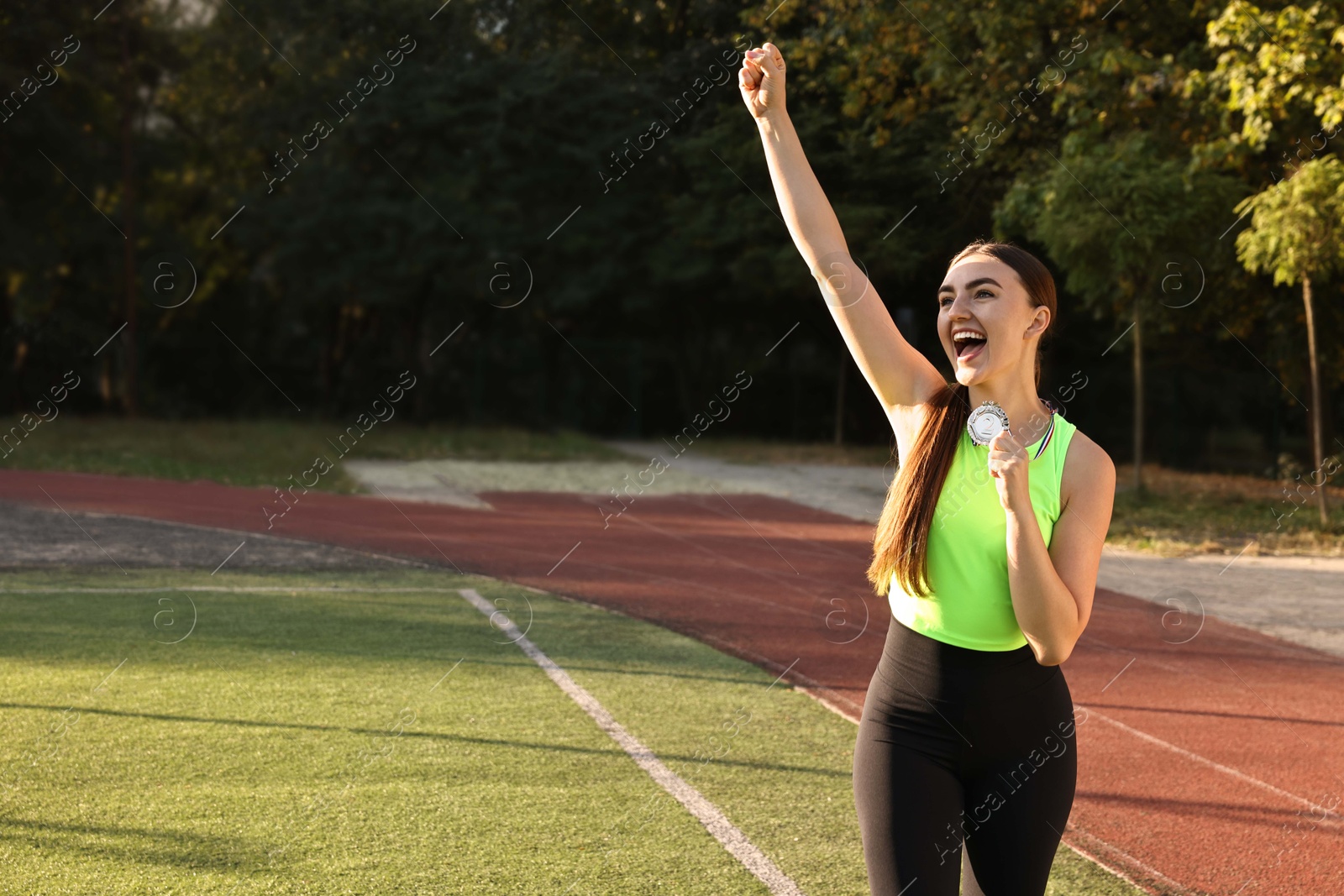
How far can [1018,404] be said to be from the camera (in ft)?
8.55

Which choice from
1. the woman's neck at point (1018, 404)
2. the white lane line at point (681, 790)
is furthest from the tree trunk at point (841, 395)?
the woman's neck at point (1018, 404)

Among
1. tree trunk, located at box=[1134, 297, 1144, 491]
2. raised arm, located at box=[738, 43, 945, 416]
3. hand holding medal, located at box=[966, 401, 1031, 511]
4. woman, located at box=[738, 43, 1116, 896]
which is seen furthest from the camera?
tree trunk, located at box=[1134, 297, 1144, 491]

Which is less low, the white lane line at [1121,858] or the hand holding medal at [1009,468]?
the hand holding medal at [1009,468]

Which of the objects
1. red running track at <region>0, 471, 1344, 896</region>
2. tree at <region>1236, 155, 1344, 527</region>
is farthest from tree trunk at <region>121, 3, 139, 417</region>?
tree at <region>1236, 155, 1344, 527</region>

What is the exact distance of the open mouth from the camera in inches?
98.6

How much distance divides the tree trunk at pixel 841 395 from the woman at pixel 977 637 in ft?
80.1

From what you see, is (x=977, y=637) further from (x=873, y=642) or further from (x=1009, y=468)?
(x=873, y=642)

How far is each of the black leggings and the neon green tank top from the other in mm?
45

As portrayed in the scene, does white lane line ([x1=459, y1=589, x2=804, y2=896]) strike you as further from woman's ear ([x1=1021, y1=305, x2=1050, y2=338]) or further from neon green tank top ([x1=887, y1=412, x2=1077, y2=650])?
woman's ear ([x1=1021, y1=305, x2=1050, y2=338])

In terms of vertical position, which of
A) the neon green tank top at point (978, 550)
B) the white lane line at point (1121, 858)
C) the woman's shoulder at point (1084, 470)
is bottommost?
the white lane line at point (1121, 858)

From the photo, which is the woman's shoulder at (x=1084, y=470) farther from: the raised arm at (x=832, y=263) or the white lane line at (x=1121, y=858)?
the white lane line at (x=1121, y=858)

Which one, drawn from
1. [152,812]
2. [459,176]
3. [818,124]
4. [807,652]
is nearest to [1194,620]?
[807,652]

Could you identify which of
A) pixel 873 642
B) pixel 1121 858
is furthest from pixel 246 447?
pixel 1121 858

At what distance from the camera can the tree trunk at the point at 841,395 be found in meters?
27.0
